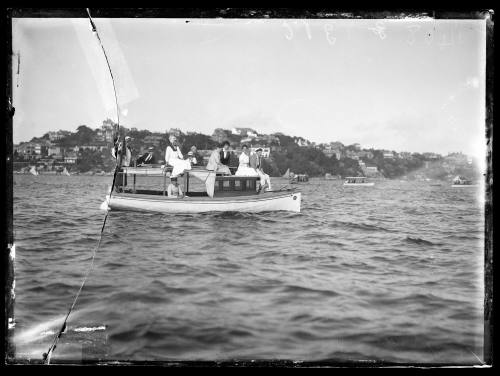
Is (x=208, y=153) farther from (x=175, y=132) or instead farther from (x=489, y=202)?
(x=489, y=202)

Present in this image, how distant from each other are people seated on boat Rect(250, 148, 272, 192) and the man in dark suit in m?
0.26

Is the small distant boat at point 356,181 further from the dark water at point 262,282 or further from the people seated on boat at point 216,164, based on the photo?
the people seated on boat at point 216,164

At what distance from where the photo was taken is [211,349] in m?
2.47

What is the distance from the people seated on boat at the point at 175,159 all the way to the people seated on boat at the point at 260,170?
699 millimetres

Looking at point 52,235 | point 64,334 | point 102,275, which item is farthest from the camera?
point 52,235

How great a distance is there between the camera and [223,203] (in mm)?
4895

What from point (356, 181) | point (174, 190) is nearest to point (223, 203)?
point (174, 190)

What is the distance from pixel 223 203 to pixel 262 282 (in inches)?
78.7

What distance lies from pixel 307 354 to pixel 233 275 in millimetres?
855

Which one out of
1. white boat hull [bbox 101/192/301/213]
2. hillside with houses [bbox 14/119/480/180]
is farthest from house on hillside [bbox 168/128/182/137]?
white boat hull [bbox 101/192/301/213]

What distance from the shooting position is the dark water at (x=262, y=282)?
255 cm

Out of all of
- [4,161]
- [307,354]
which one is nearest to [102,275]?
[4,161]

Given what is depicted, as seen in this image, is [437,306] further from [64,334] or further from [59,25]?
[59,25]

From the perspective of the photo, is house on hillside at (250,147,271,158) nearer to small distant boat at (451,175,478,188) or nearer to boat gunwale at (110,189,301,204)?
boat gunwale at (110,189,301,204)
